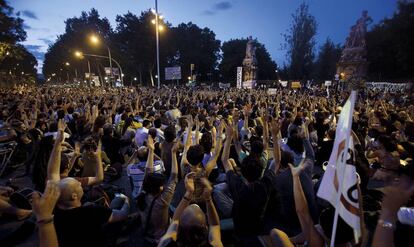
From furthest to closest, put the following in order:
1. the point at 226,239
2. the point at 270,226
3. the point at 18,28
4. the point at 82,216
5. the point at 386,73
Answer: the point at 386,73 < the point at 18,28 < the point at 270,226 < the point at 226,239 < the point at 82,216

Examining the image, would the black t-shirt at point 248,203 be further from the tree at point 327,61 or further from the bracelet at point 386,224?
the tree at point 327,61

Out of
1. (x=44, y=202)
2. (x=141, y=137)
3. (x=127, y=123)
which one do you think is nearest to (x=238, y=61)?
(x=127, y=123)

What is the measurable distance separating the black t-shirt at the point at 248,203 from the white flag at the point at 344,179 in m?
1.57

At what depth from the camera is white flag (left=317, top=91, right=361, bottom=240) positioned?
2238 millimetres

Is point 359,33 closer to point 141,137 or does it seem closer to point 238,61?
point 238,61

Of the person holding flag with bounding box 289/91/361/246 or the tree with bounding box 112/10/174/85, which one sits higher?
the tree with bounding box 112/10/174/85

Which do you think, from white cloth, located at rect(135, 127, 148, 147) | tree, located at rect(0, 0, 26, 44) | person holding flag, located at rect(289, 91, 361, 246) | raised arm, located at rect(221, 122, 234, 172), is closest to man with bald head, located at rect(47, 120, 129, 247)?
raised arm, located at rect(221, 122, 234, 172)

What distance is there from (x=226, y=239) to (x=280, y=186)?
1.15m

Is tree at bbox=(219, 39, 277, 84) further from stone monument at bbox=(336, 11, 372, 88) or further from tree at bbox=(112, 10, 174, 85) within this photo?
stone monument at bbox=(336, 11, 372, 88)

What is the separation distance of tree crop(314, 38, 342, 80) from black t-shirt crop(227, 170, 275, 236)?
75.3 m

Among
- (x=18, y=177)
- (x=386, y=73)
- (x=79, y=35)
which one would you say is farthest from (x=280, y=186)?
(x=79, y=35)

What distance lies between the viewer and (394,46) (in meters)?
50.7

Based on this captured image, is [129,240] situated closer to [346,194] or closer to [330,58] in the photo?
[346,194]

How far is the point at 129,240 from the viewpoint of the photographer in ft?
15.9
